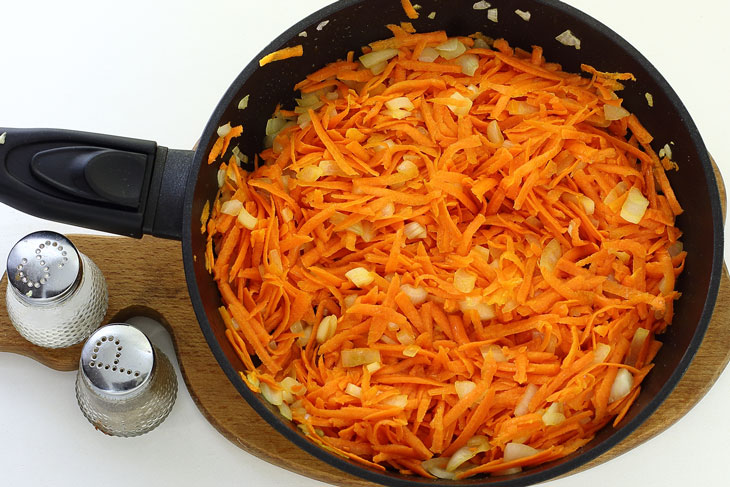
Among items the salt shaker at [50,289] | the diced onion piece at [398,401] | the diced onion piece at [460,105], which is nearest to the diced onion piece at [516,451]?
the diced onion piece at [398,401]

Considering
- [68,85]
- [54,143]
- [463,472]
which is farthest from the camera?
[68,85]

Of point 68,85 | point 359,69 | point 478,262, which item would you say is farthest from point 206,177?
point 68,85

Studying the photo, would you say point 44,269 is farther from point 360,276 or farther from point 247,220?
point 360,276

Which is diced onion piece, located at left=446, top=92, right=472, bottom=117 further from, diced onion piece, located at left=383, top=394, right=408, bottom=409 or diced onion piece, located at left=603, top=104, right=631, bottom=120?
diced onion piece, located at left=383, top=394, right=408, bottom=409

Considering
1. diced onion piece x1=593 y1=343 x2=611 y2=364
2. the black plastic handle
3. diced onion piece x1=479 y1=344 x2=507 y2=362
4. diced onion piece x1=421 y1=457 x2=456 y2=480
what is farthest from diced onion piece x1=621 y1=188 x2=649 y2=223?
the black plastic handle

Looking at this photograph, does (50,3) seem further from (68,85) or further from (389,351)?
(389,351)
